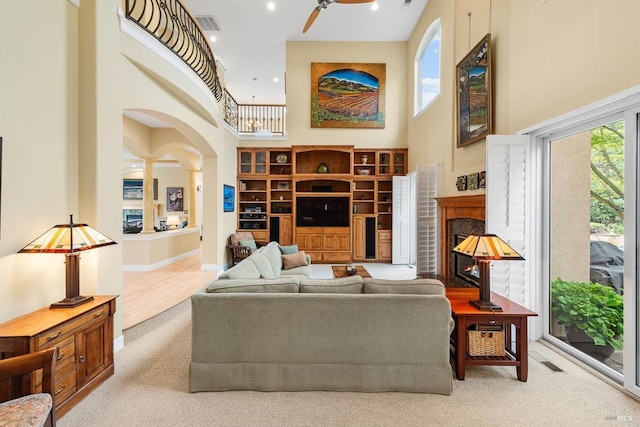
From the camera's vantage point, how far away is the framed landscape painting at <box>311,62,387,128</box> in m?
8.02

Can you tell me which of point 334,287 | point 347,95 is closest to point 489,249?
point 334,287

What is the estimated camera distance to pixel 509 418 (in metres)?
2.12

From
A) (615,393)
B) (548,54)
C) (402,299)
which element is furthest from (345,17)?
(615,393)

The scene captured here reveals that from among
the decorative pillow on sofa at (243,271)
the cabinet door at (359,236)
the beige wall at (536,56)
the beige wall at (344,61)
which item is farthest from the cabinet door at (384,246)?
the decorative pillow on sofa at (243,271)

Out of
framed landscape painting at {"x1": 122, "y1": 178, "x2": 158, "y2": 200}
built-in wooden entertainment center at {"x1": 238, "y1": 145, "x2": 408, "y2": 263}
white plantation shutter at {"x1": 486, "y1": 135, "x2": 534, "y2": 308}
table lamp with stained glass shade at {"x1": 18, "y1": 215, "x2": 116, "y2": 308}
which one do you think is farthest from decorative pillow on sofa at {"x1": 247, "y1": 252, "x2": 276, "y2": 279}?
framed landscape painting at {"x1": 122, "y1": 178, "x2": 158, "y2": 200}

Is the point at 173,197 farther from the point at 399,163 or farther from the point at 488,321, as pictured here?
the point at 488,321

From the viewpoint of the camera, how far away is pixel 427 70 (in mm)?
6859

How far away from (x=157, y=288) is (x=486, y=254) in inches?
198

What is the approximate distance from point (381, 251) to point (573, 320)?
504 centimetres

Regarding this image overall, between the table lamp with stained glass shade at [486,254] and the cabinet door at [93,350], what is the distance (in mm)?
3217

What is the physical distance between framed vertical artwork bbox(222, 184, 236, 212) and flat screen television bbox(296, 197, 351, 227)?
168cm

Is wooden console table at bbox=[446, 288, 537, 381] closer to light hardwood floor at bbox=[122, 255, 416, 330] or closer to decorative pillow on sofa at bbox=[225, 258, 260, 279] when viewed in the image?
decorative pillow on sofa at bbox=[225, 258, 260, 279]

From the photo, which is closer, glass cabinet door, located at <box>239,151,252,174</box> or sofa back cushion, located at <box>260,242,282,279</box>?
sofa back cushion, located at <box>260,242,282,279</box>

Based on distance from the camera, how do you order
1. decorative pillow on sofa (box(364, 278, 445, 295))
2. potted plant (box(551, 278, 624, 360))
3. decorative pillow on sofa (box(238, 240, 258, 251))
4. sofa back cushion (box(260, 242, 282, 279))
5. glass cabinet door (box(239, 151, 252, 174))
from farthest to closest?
1. glass cabinet door (box(239, 151, 252, 174))
2. decorative pillow on sofa (box(238, 240, 258, 251))
3. sofa back cushion (box(260, 242, 282, 279))
4. potted plant (box(551, 278, 624, 360))
5. decorative pillow on sofa (box(364, 278, 445, 295))
